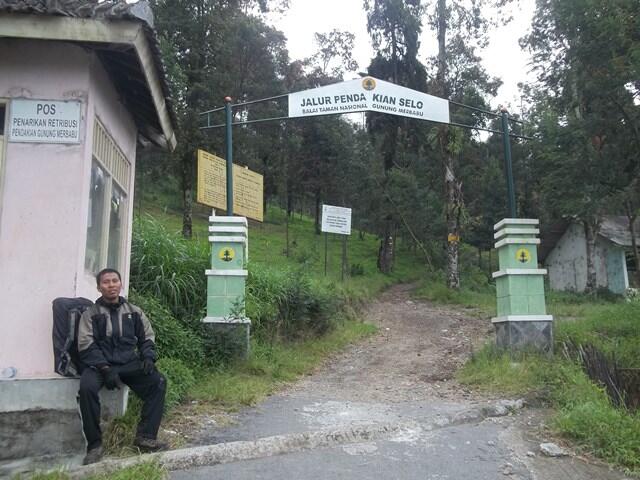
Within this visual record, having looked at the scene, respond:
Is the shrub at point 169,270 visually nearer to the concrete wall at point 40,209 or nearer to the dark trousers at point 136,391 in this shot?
the concrete wall at point 40,209

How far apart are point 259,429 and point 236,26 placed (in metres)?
20.6

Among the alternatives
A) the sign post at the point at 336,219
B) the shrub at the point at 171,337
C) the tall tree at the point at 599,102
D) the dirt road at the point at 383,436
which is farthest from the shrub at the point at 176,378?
the sign post at the point at 336,219

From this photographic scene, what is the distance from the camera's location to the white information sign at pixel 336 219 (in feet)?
50.9

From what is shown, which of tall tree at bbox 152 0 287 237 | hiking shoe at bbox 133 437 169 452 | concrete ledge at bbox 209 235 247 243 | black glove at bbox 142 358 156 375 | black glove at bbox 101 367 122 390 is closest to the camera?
black glove at bbox 101 367 122 390

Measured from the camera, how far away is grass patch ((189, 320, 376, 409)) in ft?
20.8

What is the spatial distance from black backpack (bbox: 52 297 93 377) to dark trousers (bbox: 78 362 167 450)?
0.49 feet

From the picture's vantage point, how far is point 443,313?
15.6 metres

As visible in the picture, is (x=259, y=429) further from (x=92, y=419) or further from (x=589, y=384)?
(x=589, y=384)

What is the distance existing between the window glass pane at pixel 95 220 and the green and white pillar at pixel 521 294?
5530 mm

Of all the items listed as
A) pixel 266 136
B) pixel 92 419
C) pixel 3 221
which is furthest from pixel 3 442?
pixel 266 136

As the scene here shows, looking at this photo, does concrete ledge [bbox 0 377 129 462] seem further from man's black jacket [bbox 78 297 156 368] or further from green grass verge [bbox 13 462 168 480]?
green grass verge [bbox 13 462 168 480]

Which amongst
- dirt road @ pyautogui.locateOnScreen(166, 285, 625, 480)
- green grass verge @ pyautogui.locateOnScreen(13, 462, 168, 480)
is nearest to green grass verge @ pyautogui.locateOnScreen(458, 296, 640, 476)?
dirt road @ pyautogui.locateOnScreen(166, 285, 625, 480)

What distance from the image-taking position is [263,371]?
25.0 feet

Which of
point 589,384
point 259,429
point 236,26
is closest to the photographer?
point 259,429
